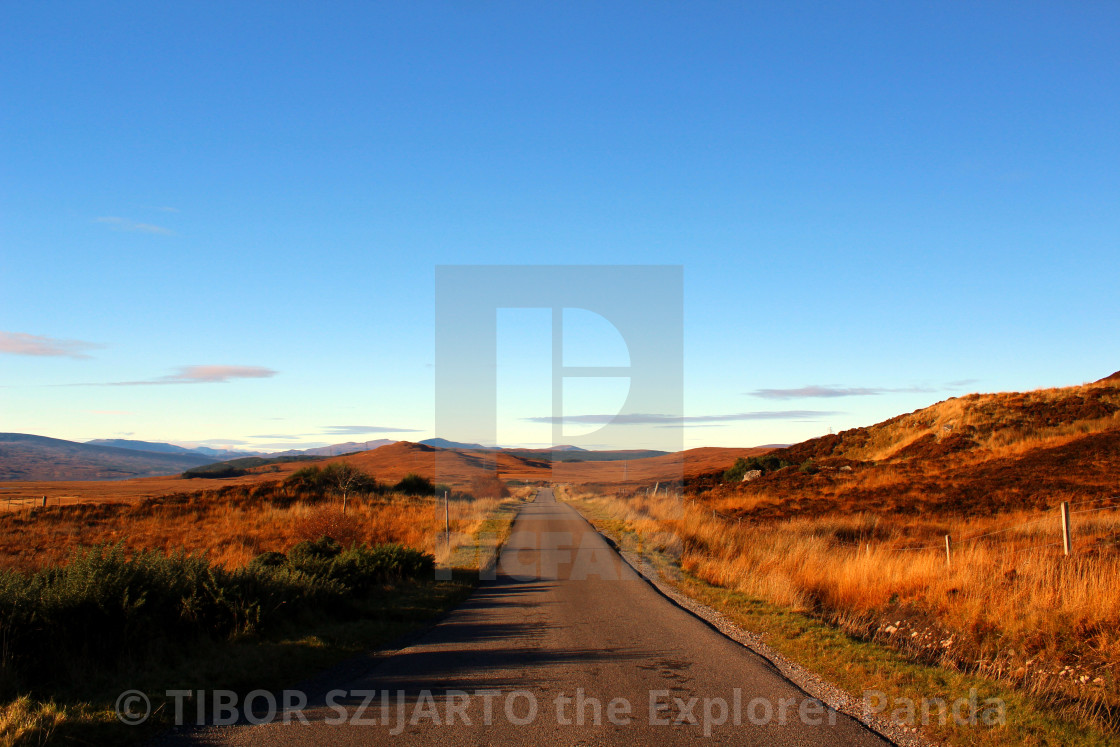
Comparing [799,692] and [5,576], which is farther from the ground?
[5,576]

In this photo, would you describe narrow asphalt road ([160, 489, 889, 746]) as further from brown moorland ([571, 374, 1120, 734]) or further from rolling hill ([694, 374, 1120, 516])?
rolling hill ([694, 374, 1120, 516])

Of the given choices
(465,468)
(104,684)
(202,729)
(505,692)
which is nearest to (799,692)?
(505,692)

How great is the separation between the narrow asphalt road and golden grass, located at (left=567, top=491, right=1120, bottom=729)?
8.76ft

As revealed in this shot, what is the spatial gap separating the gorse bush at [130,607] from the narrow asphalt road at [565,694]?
7.35 ft

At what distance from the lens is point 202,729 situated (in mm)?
5258

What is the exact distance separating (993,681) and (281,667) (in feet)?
24.3

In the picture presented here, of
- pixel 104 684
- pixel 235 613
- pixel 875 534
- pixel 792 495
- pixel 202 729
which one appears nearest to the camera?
pixel 202 729

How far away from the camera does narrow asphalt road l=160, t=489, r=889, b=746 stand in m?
4.96

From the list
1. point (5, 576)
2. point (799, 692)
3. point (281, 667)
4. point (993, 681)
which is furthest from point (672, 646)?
point (5, 576)

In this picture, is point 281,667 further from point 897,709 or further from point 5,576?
point 897,709

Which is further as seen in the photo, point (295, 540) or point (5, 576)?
point (295, 540)

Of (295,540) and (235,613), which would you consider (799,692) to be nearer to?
(235,613)

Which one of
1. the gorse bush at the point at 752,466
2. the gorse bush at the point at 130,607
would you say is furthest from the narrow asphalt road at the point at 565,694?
the gorse bush at the point at 752,466

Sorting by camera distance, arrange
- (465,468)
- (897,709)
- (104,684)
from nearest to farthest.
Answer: (897,709) → (104,684) → (465,468)
